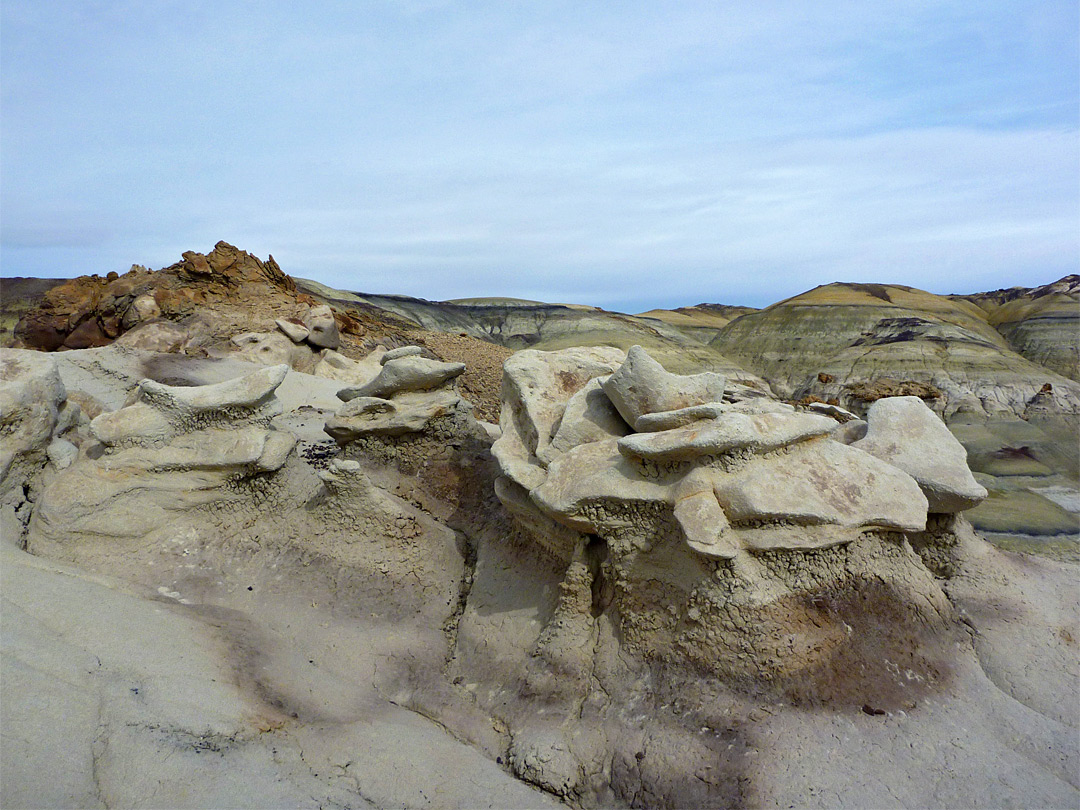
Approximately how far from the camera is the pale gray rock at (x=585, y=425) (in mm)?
3869

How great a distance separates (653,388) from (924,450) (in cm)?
169

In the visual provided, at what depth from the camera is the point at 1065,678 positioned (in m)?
3.27

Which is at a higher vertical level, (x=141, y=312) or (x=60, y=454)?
(x=141, y=312)

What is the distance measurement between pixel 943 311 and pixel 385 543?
114ft

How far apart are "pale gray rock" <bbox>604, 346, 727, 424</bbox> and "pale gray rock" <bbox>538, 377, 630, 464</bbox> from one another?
0.65 ft

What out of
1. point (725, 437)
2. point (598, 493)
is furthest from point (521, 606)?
point (725, 437)

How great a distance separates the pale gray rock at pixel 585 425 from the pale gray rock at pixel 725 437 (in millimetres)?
492

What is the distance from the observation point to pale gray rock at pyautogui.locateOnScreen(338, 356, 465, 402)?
4.84m

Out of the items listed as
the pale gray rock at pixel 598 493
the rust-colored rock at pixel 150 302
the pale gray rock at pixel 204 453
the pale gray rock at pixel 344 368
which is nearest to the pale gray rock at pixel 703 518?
the pale gray rock at pixel 598 493

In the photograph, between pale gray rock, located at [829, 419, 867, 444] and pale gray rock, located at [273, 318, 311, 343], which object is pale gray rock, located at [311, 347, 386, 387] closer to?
pale gray rock, located at [273, 318, 311, 343]

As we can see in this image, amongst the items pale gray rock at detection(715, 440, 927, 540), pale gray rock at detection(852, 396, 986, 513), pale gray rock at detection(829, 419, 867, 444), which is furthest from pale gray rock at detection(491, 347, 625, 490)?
pale gray rock at detection(852, 396, 986, 513)

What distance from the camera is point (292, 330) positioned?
1093 cm

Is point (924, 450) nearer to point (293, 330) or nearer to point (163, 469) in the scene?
point (163, 469)

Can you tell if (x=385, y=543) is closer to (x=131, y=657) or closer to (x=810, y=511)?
(x=131, y=657)
